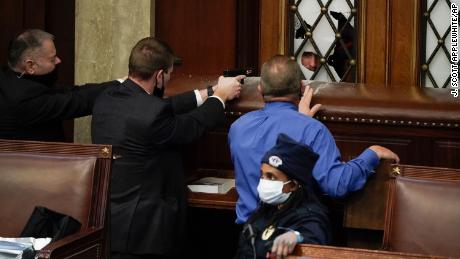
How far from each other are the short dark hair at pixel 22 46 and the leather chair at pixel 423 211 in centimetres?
180

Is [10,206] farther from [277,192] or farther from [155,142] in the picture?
[277,192]

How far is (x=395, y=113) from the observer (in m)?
3.13

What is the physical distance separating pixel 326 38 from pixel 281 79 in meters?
1.73

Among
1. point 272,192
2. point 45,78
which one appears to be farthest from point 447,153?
point 45,78

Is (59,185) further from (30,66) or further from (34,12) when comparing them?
(34,12)

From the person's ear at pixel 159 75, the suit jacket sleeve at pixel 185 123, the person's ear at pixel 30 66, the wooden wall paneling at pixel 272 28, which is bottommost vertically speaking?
the suit jacket sleeve at pixel 185 123

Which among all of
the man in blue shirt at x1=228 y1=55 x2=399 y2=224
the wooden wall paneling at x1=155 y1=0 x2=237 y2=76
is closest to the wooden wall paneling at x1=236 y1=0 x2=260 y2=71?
the wooden wall paneling at x1=155 y1=0 x2=237 y2=76

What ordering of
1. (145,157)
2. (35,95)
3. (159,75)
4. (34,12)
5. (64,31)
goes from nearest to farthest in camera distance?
(145,157) → (159,75) → (35,95) → (34,12) → (64,31)

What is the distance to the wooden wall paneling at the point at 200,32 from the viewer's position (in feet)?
14.5

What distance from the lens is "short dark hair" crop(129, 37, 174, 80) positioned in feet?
9.91

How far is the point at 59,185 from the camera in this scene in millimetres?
2764

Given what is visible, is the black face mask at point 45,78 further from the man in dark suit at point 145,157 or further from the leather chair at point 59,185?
the leather chair at point 59,185

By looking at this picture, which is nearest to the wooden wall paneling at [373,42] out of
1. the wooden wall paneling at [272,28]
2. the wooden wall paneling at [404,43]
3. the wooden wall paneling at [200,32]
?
the wooden wall paneling at [404,43]

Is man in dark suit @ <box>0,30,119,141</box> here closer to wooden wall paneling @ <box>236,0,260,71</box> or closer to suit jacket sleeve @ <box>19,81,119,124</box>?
suit jacket sleeve @ <box>19,81,119,124</box>
